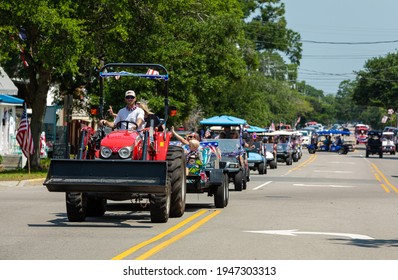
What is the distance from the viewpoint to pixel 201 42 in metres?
47.4

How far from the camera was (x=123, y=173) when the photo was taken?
16.4 meters

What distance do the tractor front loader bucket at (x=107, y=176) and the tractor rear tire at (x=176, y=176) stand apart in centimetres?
135

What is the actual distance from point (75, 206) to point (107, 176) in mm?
1155

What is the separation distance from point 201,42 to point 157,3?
38.6 ft

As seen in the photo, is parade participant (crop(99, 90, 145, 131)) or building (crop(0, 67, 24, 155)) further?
building (crop(0, 67, 24, 155))

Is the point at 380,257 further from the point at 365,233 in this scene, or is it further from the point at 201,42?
the point at 201,42

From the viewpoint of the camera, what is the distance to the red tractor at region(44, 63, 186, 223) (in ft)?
53.5

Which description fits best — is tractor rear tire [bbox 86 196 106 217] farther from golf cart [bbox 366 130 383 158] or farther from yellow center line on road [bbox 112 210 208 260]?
golf cart [bbox 366 130 383 158]

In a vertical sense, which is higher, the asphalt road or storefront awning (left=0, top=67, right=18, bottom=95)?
storefront awning (left=0, top=67, right=18, bottom=95)

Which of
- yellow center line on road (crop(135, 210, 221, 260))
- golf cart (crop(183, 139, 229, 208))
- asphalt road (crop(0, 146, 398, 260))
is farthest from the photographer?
golf cart (crop(183, 139, 229, 208))

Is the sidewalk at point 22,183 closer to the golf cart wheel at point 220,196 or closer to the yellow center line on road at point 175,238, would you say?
the golf cart wheel at point 220,196

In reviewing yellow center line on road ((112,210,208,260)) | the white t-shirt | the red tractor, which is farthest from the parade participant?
yellow center line on road ((112,210,208,260))

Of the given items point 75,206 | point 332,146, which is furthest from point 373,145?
point 75,206

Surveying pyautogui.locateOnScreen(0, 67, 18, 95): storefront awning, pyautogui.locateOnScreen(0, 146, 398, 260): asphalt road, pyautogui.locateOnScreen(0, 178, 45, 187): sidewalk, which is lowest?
pyautogui.locateOnScreen(0, 146, 398, 260): asphalt road
